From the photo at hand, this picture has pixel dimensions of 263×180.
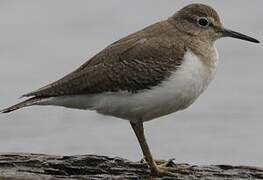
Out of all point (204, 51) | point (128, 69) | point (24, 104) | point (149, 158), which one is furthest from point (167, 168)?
point (24, 104)

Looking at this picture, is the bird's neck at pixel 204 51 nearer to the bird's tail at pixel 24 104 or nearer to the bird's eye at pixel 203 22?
the bird's eye at pixel 203 22

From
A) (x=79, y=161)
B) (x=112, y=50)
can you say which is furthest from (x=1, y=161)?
(x=112, y=50)

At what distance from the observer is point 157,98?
11289 millimetres

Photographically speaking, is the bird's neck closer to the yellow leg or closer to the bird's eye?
the bird's eye

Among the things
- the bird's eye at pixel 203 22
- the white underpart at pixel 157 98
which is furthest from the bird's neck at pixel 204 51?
the bird's eye at pixel 203 22

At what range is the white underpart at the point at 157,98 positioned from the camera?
11.2m

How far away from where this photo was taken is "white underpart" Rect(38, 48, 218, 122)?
11.2m

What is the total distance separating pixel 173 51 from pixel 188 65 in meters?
0.28

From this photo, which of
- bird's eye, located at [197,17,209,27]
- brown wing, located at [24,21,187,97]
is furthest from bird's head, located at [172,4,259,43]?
brown wing, located at [24,21,187,97]

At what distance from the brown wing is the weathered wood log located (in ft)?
2.30

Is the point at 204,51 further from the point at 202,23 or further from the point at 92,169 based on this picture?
the point at 92,169

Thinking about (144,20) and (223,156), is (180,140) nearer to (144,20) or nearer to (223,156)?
(223,156)

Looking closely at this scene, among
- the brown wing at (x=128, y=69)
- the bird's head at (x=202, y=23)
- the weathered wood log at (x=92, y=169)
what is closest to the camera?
the weathered wood log at (x=92, y=169)

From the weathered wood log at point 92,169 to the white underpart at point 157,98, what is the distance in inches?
21.3
